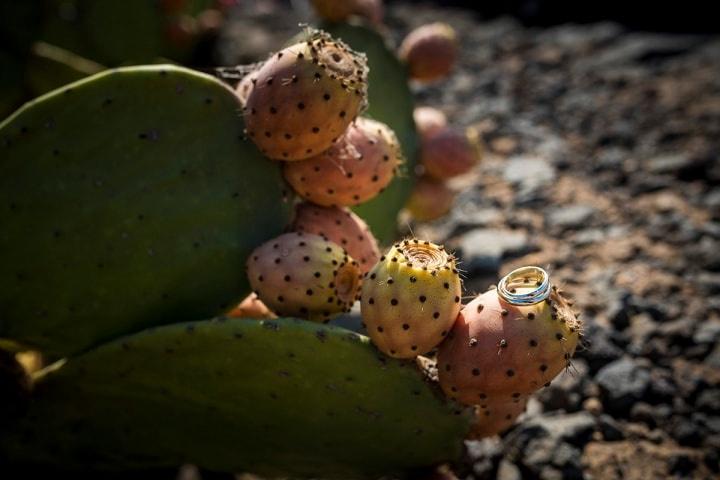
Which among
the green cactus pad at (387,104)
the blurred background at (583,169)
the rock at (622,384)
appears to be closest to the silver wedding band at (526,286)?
the blurred background at (583,169)

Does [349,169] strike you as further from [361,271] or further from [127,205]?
[127,205]

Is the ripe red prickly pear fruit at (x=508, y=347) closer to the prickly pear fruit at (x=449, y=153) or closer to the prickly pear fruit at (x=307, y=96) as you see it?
the prickly pear fruit at (x=307, y=96)

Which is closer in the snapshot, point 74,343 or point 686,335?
point 74,343

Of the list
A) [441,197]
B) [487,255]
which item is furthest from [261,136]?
[487,255]

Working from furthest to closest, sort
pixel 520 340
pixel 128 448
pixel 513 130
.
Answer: pixel 513 130, pixel 128 448, pixel 520 340

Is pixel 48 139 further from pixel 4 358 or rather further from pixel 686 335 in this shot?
pixel 686 335

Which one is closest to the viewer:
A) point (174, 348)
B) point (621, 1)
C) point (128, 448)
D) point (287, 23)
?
point (174, 348)

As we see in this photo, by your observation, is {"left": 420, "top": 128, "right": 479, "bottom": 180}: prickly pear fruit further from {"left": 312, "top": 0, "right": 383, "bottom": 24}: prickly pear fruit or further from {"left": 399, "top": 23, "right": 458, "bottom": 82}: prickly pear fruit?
{"left": 312, "top": 0, "right": 383, "bottom": 24}: prickly pear fruit
